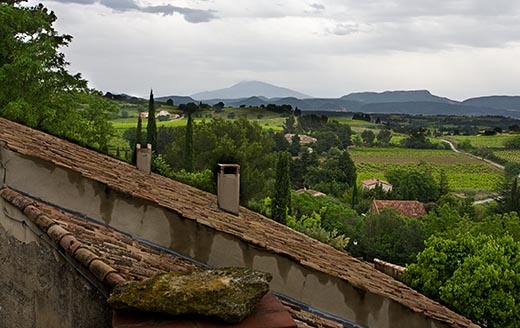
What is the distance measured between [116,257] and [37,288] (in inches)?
37.5

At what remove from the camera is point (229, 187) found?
364 inches

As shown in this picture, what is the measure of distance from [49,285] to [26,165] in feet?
5.57

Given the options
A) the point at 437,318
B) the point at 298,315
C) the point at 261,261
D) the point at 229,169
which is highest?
the point at 229,169

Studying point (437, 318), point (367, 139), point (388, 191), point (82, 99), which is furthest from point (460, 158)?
point (437, 318)

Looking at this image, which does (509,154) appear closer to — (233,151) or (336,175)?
(336,175)

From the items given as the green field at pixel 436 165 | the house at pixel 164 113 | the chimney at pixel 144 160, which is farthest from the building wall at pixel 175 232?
the house at pixel 164 113

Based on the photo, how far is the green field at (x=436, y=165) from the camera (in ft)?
319

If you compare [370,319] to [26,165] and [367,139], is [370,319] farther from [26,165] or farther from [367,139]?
[367,139]

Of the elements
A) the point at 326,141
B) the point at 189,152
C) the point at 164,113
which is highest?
the point at 164,113

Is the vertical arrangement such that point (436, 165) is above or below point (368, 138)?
below

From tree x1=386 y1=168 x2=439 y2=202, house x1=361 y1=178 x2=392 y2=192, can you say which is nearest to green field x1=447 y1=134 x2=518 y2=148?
house x1=361 y1=178 x2=392 y2=192

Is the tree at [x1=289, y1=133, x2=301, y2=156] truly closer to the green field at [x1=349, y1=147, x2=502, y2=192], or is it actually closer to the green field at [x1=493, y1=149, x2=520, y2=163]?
the green field at [x1=349, y1=147, x2=502, y2=192]

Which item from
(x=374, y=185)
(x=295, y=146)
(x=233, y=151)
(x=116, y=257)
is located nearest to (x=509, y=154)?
(x=295, y=146)

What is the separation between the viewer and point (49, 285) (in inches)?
197
